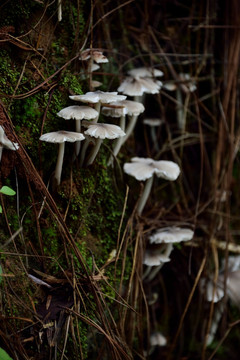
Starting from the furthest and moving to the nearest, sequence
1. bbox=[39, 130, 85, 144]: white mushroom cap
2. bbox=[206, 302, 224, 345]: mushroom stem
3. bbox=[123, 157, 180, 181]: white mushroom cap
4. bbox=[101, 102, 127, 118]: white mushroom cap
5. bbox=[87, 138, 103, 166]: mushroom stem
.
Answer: bbox=[206, 302, 224, 345]: mushroom stem → bbox=[123, 157, 180, 181]: white mushroom cap → bbox=[101, 102, 127, 118]: white mushroom cap → bbox=[87, 138, 103, 166]: mushroom stem → bbox=[39, 130, 85, 144]: white mushroom cap

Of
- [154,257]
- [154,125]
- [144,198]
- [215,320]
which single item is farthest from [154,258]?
[154,125]

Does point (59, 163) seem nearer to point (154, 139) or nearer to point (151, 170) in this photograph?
point (151, 170)

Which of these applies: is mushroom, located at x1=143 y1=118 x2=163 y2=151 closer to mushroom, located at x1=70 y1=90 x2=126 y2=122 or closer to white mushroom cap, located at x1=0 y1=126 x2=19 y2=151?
mushroom, located at x1=70 y1=90 x2=126 y2=122

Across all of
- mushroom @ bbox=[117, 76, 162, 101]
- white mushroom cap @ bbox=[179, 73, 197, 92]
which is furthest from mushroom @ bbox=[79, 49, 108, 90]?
white mushroom cap @ bbox=[179, 73, 197, 92]

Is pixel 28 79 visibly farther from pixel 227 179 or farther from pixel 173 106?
pixel 227 179

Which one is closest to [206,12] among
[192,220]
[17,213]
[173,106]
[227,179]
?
[173,106]

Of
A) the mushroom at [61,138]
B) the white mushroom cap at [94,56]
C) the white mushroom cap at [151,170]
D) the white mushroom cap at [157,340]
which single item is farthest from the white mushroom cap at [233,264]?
the white mushroom cap at [94,56]
